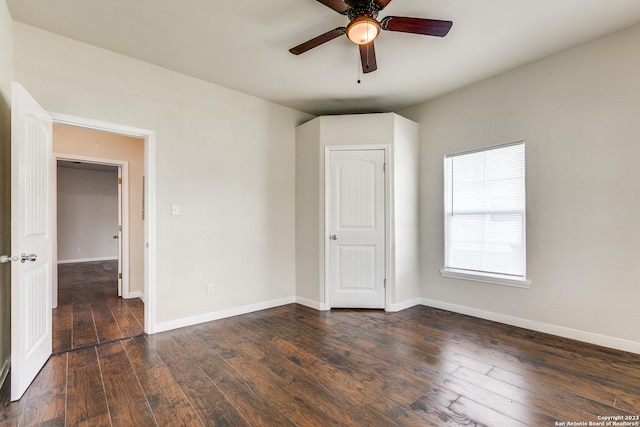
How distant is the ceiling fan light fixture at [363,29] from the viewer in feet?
6.55

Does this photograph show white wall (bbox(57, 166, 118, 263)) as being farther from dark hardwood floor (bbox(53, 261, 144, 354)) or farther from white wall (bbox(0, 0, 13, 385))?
white wall (bbox(0, 0, 13, 385))

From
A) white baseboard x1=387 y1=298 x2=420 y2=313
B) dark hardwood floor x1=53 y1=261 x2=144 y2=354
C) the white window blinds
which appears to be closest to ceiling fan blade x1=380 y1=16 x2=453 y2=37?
the white window blinds

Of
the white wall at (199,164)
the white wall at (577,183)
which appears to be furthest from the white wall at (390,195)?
the white wall at (577,183)

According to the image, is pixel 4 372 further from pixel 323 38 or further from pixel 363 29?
pixel 363 29

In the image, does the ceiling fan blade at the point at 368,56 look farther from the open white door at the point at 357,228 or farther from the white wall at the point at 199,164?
the white wall at the point at 199,164

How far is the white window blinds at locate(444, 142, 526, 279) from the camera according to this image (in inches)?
128

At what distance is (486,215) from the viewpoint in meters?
3.51

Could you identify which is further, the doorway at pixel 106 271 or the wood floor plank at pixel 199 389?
the doorway at pixel 106 271

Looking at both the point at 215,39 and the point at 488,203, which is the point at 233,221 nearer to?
the point at 215,39

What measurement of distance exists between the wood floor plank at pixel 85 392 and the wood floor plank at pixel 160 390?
0.23 metres

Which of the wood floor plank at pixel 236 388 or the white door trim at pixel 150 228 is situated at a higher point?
the white door trim at pixel 150 228

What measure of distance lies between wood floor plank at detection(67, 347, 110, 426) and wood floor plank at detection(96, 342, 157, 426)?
0.04 meters

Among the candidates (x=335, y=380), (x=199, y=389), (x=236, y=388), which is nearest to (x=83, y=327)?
(x=199, y=389)

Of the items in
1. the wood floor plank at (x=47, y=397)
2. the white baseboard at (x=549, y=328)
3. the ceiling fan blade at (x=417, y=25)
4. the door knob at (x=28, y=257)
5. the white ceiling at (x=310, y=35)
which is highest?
the white ceiling at (x=310, y=35)
